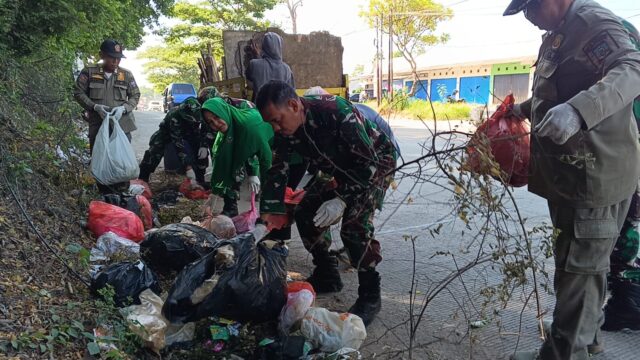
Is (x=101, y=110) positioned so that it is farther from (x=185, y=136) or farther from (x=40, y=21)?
(x=40, y=21)

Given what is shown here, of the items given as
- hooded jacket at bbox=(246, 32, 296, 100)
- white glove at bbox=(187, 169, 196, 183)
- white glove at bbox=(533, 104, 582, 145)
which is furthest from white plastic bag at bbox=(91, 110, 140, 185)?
white glove at bbox=(533, 104, 582, 145)

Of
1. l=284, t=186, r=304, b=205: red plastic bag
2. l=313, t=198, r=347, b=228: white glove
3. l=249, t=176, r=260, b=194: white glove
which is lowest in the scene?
l=249, t=176, r=260, b=194: white glove

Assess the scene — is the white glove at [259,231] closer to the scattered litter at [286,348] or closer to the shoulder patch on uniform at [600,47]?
the scattered litter at [286,348]

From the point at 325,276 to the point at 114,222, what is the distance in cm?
166

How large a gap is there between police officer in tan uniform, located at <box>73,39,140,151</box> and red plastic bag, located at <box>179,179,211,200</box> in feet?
2.93

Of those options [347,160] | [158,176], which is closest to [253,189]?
[347,160]

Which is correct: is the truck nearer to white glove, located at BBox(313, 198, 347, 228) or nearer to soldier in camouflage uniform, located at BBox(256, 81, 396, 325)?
soldier in camouflage uniform, located at BBox(256, 81, 396, 325)

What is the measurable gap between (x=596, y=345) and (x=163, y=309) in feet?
7.14

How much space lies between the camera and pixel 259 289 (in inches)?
92.1

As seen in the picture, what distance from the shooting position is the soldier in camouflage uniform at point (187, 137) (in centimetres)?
504

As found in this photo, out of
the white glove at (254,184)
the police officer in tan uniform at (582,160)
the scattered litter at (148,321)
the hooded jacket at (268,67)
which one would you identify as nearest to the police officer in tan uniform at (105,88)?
the hooded jacket at (268,67)

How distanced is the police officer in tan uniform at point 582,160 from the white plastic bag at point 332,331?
90 cm

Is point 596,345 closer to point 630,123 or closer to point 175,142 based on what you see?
point 630,123

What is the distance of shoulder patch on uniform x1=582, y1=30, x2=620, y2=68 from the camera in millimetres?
1855
